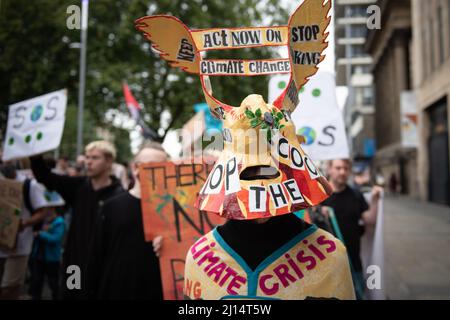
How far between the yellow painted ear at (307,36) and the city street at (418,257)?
477cm

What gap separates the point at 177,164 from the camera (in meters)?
3.55

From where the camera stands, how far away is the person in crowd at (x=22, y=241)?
15.6ft

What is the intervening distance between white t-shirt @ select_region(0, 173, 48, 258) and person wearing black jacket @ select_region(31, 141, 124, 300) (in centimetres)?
71

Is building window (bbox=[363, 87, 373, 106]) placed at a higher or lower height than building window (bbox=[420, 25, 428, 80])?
higher

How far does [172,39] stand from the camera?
200cm

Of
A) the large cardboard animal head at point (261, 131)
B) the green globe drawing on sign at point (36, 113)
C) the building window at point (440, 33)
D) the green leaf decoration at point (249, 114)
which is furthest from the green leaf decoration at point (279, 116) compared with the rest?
the building window at point (440, 33)

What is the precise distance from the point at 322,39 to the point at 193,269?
1118mm

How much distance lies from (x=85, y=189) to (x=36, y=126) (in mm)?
891

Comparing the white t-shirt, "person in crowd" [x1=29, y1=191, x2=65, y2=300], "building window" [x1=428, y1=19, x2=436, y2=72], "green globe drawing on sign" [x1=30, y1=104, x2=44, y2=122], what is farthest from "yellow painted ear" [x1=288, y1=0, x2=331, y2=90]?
"building window" [x1=428, y1=19, x2=436, y2=72]

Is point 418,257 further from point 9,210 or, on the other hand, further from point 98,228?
point 9,210

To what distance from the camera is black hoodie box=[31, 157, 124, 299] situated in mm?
4207

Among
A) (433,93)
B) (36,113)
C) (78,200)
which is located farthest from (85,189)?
(433,93)

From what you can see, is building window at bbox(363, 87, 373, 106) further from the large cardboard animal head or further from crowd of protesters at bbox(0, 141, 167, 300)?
the large cardboard animal head

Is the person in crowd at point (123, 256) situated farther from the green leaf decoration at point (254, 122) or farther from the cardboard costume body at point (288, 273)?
the green leaf decoration at point (254, 122)
